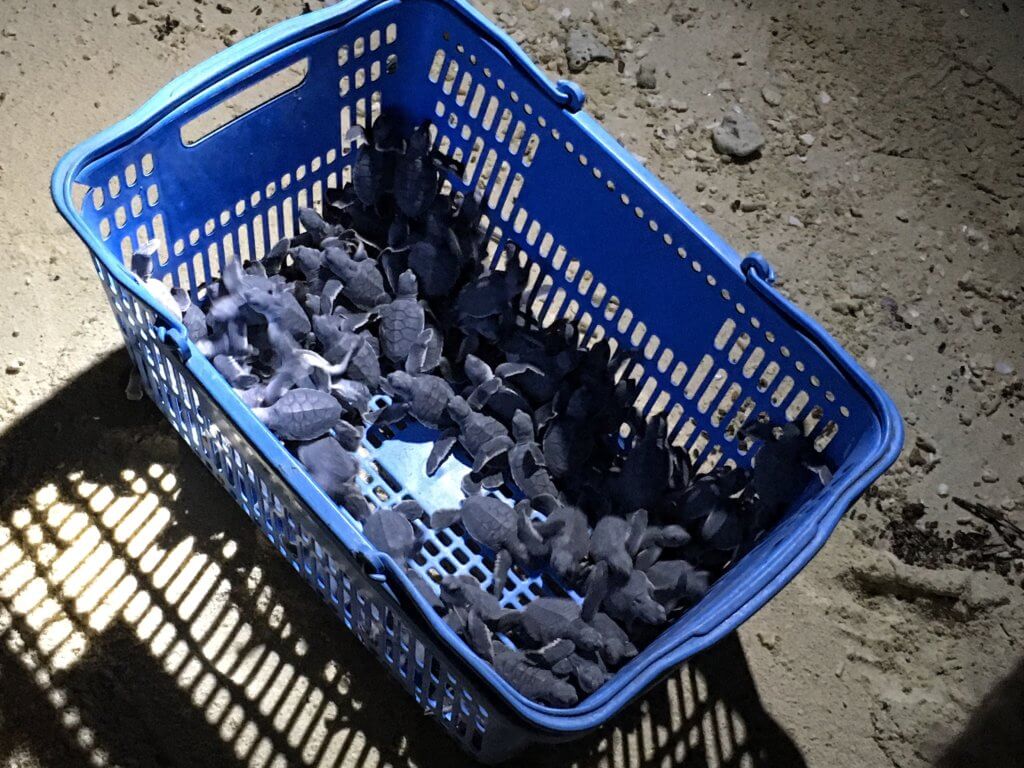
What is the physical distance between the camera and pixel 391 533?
1423 mm

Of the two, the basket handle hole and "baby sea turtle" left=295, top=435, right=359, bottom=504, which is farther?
the basket handle hole

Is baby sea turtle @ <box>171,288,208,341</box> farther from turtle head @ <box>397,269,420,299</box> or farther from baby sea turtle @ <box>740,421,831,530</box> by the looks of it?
baby sea turtle @ <box>740,421,831,530</box>

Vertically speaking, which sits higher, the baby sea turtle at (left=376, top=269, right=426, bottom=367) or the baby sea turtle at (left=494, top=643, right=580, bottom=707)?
the baby sea turtle at (left=376, top=269, right=426, bottom=367)

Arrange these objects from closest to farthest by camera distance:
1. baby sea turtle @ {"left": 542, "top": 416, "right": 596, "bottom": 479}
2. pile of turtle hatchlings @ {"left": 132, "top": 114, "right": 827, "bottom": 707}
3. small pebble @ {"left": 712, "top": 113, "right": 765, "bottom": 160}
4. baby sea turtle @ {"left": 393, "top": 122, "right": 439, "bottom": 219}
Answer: pile of turtle hatchlings @ {"left": 132, "top": 114, "right": 827, "bottom": 707}
baby sea turtle @ {"left": 542, "top": 416, "right": 596, "bottom": 479}
baby sea turtle @ {"left": 393, "top": 122, "right": 439, "bottom": 219}
small pebble @ {"left": 712, "top": 113, "right": 765, "bottom": 160}

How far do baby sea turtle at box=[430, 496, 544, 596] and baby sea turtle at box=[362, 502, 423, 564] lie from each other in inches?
3.4

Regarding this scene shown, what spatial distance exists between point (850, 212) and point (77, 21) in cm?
144

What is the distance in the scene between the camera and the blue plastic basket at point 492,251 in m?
1.17

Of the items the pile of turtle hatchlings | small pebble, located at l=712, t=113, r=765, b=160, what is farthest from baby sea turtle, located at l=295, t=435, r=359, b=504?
small pebble, located at l=712, t=113, r=765, b=160

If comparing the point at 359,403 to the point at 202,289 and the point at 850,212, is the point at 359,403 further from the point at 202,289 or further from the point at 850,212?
the point at 850,212

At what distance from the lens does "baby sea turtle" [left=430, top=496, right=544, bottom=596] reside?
1.46 m

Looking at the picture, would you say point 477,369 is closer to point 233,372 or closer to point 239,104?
point 233,372

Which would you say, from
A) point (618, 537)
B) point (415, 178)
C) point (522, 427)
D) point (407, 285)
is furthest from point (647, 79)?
point (618, 537)

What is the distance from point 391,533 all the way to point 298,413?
203 millimetres

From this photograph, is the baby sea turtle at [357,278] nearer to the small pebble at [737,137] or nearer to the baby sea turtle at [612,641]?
the baby sea turtle at [612,641]
